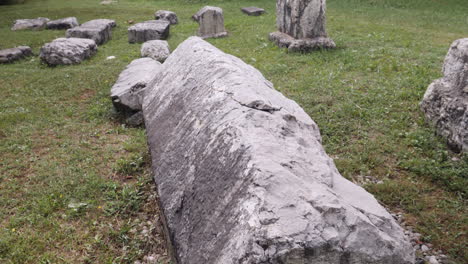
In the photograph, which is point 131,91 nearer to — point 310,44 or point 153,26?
point 310,44

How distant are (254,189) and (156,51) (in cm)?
792

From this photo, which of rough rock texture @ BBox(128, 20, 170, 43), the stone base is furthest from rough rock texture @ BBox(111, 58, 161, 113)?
rough rock texture @ BBox(128, 20, 170, 43)

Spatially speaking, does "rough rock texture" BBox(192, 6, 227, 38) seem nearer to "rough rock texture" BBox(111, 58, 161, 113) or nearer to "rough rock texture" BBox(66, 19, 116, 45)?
"rough rock texture" BBox(66, 19, 116, 45)

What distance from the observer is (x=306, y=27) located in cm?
926

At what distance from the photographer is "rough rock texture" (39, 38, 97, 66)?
357 inches

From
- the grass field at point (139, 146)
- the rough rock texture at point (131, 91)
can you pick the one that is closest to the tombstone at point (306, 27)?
the grass field at point (139, 146)

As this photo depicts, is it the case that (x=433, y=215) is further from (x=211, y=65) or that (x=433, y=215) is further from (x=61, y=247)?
(x=61, y=247)

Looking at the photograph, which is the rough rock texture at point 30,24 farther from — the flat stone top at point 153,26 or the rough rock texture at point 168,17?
the flat stone top at point 153,26

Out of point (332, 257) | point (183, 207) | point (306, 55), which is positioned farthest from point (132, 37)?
point (332, 257)

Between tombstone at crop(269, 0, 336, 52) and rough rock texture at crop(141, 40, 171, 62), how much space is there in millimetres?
3023

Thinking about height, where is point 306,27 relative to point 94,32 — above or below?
above

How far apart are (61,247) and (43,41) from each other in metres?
10.1

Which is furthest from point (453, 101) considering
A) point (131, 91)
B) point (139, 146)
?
point (131, 91)

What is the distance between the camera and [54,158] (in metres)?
5.00
